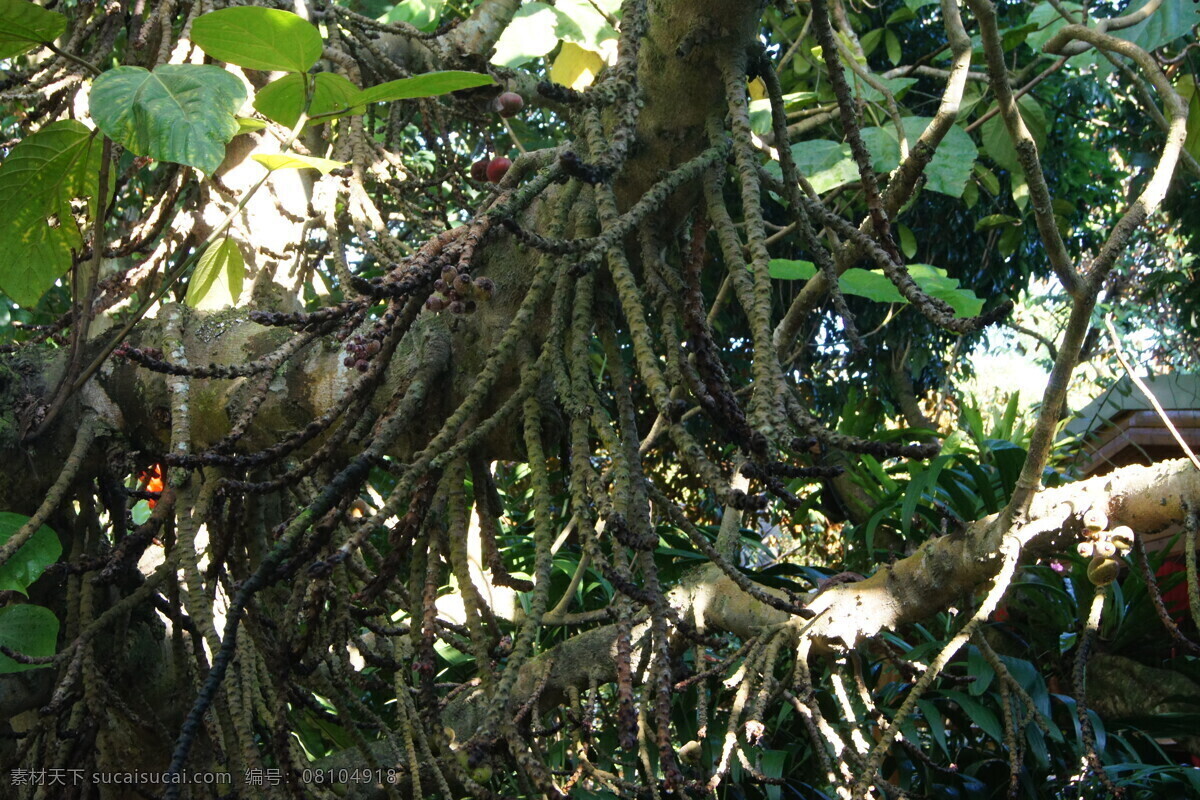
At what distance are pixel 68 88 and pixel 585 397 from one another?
1194 millimetres

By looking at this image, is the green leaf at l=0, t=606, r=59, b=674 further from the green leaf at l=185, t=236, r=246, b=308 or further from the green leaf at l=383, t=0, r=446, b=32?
the green leaf at l=383, t=0, r=446, b=32

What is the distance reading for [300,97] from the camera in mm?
868

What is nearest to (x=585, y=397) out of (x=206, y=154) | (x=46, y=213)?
(x=206, y=154)

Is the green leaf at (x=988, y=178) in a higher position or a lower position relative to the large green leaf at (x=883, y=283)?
higher

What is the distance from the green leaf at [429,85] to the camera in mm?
739

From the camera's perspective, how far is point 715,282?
3838 millimetres

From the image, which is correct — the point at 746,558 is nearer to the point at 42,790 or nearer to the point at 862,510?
the point at 862,510

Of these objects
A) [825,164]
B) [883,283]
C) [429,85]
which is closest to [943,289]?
[883,283]

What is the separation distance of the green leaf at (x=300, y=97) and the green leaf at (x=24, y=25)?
21 cm

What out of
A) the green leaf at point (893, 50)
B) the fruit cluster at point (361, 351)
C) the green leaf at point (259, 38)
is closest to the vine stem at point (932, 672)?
the fruit cluster at point (361, 351)

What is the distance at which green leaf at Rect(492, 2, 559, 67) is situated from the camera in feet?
4.27

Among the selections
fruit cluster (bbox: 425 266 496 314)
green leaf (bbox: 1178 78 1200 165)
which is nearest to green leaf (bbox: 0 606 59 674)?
fruit cluster (bbox: 425 266 496 314)

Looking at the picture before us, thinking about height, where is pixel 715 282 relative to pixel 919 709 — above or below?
above

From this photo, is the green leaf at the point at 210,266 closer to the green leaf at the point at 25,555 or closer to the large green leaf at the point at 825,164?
the green leaf at the point at 25,555
